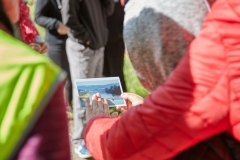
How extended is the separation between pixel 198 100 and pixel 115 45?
2673 millimetres

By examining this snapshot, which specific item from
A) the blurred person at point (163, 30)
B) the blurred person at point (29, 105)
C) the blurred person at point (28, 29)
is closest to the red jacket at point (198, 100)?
the blurred person at point (163, 30)

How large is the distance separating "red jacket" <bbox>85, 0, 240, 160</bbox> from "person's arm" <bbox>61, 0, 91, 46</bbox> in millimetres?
1860

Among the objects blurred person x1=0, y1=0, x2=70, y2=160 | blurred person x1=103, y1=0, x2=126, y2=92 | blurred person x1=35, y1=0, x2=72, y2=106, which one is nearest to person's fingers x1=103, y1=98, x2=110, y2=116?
blurred person x1=0, y1=0, x2=70, y2=160

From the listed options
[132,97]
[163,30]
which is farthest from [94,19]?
[163,30]

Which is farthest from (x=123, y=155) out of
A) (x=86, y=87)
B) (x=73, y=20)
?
(x=73, y=20)

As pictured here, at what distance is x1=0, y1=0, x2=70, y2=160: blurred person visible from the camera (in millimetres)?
655

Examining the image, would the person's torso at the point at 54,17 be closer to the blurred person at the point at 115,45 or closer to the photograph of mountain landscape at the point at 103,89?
the blurred person at the point at 115,45

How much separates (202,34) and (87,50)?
6.98 feet

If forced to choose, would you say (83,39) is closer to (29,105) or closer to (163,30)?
(163,30)

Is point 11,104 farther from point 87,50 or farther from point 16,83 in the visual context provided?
→ point 87,50

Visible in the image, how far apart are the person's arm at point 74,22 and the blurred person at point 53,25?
0.24 metres

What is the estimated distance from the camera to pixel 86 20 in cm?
291

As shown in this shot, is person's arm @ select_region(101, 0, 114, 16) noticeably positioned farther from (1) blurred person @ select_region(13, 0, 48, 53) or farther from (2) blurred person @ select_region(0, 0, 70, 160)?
(2) blurred person @ select_region(0, 0, 70, 160)

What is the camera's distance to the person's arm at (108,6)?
10.3 feet
